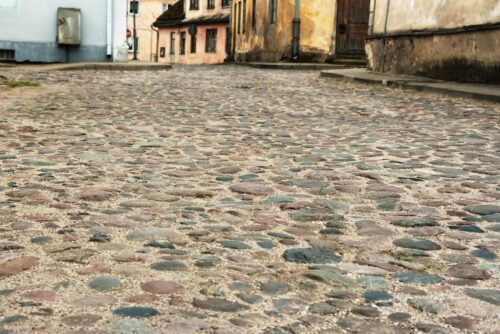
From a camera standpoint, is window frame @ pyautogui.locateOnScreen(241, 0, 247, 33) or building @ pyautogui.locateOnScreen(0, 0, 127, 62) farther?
window frame @ pyautogui.locateOnScreen(241, 0, 247, 33)

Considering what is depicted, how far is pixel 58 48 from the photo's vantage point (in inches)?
645

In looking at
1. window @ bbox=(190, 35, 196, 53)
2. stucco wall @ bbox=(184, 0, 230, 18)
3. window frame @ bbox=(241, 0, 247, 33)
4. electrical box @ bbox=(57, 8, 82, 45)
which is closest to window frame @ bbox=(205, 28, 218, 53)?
stucco wall @ bbox=(184, 0, 230, 18)

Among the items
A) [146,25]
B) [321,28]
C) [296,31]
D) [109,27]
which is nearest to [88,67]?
[109,27]

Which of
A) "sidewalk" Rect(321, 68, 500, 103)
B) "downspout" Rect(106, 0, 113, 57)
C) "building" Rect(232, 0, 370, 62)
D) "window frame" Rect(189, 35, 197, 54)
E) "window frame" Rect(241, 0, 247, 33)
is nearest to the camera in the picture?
"sidewalk" Rect(321, 68, 500, 103)

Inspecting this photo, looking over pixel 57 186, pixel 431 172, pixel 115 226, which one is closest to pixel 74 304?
pixel 115 226

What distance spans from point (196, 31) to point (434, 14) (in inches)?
1169

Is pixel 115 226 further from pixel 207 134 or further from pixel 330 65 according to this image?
pixel 330 65

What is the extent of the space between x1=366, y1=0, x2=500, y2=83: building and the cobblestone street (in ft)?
15.7

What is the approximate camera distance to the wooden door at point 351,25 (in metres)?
21.0

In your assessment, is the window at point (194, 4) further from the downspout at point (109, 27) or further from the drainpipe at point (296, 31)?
the downspout at point (109, 27)

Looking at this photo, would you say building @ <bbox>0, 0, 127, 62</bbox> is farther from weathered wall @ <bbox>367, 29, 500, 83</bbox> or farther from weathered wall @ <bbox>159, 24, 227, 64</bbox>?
weathered wall @ <bbox>159, 24, 227, 64</bbox>

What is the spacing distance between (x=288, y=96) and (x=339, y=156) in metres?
5.34

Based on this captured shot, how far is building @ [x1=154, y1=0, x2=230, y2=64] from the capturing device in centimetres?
3819

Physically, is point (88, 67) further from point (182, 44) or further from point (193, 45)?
point (182, 44)
